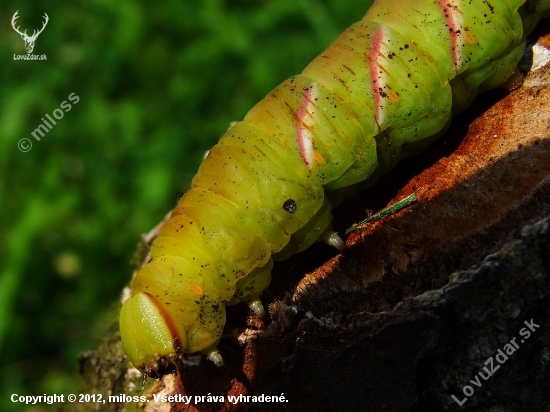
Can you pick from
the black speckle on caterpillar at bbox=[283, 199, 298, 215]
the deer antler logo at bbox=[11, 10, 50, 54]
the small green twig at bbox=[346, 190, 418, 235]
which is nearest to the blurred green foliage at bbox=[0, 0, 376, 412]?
the deer antler logo at bbox=[11, 10, 50, 54]

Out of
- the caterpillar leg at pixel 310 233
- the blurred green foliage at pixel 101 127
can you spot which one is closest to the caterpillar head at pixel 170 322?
the caterpillar leg at pixel 310 233

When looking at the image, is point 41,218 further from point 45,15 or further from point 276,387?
point 276,387

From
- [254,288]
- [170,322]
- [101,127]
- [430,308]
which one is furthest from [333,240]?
[101,127]

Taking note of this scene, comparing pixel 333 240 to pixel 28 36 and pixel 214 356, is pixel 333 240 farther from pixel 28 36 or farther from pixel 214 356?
pixel 28 36

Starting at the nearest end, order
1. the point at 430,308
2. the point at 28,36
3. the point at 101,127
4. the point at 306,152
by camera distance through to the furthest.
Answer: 1. the point at 430,308
2. the point at 306,152
3. the point at 101,127
4. the point at 28,36

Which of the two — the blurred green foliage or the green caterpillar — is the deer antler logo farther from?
the green caterpillar

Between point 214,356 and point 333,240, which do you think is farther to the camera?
point 333,240
